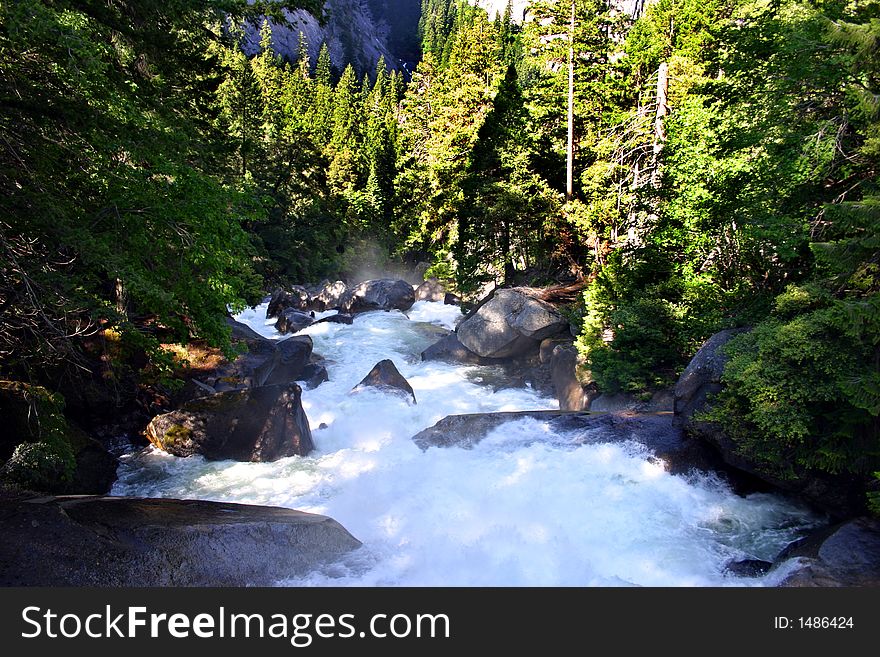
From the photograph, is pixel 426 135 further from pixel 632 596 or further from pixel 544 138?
pixel 632 596

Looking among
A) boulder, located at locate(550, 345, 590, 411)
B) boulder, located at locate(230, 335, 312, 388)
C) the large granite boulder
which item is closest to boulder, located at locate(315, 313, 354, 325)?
the large granite boulder

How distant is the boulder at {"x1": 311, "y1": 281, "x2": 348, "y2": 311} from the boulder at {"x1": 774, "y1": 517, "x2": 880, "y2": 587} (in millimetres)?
28645

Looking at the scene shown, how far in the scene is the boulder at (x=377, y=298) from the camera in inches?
1260

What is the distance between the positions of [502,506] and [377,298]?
23.9 m

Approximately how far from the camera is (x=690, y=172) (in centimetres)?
1438

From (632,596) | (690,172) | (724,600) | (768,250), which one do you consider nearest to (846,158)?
(768,250)

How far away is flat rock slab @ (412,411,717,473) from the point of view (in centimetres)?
1074

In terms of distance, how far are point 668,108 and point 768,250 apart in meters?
10.8

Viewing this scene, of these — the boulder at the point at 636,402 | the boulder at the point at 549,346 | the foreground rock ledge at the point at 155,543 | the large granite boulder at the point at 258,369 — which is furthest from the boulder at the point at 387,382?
the foreground rock ledge at the point at 155,543

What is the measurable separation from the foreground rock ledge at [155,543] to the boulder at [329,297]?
25647 millimetres

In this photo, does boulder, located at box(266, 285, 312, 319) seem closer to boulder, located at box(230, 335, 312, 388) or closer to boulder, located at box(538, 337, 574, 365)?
boulder, located at box(230, 335, 312, 388)

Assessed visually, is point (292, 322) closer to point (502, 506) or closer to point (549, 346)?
point (549, 346)

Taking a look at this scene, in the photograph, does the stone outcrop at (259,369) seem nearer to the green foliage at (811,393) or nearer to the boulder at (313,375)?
the boulder at (313,375)

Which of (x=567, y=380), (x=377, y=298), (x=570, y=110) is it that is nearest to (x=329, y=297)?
(x=377, y=298)
